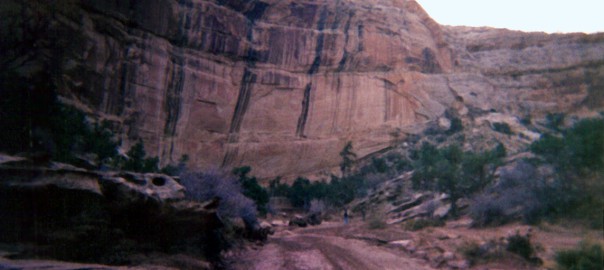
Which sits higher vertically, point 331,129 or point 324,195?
point 331,129

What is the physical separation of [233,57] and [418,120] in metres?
22.0

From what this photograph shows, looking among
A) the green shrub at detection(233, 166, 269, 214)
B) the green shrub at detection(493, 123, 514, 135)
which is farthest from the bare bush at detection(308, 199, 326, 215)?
the green shrub at detection(493, 123, 514, 135)

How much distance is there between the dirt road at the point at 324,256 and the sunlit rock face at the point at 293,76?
23.9 metres

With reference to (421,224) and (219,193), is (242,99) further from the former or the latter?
(219,193)

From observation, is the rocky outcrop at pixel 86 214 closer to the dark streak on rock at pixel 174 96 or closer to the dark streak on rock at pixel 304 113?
the dark streak on rock at pixel 174 96

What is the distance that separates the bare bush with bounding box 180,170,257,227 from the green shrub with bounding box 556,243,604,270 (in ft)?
33.1

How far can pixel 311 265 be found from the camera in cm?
1320

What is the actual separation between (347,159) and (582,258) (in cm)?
4018

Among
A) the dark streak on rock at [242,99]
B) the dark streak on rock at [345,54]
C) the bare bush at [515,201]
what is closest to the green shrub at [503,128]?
the dark streak on rock at [345,54]

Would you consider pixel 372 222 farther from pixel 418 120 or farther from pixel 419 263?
pixel 418 120

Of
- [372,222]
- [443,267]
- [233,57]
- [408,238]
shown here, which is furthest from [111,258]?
[233,57]

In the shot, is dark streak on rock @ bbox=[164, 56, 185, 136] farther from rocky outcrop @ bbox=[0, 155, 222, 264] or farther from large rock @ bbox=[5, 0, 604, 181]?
rocky outcrop @ bbox=[0, 155, 222, 264]

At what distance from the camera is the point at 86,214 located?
9359 mm

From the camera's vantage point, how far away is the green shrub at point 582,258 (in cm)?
912
